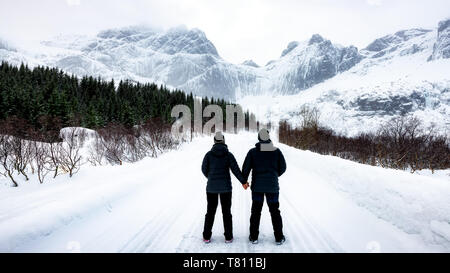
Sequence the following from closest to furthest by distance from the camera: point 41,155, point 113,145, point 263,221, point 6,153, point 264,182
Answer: point 264,182 → point 263,221 → point 6,153 → point 41,155 → point 113,145

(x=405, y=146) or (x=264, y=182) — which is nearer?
(x=264, y=182)

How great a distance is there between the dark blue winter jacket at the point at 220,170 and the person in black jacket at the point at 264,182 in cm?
30

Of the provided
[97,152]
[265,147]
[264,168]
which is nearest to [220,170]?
[264,168]

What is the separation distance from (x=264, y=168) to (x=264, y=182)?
0.89 feet

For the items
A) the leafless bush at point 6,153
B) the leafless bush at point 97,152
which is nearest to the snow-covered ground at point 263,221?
the leafless bush at point 6,153

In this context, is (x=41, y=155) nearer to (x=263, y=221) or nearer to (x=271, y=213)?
(x=263, y=221)

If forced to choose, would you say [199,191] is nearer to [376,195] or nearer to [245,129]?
[376,195]

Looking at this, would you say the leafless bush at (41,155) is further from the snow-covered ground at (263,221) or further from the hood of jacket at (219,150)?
the hood of jacket at (219,150)

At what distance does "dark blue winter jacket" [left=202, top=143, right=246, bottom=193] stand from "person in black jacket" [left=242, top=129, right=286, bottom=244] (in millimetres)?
302

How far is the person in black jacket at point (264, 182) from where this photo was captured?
14.2ft

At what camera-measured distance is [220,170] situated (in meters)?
4.43

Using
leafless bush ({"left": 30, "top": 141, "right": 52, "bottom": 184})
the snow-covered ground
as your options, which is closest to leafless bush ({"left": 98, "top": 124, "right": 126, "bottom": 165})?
leafless bush ({"left": 30, "top": 141, "right": 52, "bottom": 184})

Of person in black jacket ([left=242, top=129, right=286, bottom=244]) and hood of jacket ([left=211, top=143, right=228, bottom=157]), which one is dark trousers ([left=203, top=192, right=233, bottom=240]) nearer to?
person in black jacket ([left=242, top=129, right=286, bottom=244])
